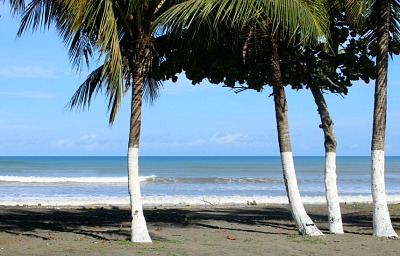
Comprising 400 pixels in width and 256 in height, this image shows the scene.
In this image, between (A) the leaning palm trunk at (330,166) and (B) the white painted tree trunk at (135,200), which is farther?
(A) the leaning palm trunk at (330,166)

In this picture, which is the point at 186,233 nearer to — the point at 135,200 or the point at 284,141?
the point at 135,200

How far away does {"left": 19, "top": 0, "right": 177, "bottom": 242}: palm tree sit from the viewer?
11.4 metres

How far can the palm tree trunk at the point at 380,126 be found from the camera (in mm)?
13070

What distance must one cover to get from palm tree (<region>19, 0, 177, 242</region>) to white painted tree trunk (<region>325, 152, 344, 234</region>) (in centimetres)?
380

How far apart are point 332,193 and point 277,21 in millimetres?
4050

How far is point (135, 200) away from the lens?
12242 mm

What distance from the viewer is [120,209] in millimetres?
19781

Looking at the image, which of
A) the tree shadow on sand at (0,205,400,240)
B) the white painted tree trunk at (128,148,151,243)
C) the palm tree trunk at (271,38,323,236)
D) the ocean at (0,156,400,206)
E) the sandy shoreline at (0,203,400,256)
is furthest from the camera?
the ocean at (0,156,400,206)

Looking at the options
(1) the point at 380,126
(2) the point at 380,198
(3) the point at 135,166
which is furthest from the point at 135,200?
(1) the point at 380,126

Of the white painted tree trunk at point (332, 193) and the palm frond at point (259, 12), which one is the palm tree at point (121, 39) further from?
the white painted tree trunk at point (332, 193)

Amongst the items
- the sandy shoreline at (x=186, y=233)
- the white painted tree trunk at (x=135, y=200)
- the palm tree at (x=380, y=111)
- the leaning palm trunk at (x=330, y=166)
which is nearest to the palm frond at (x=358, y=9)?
the palm tree at (x=380, y=111)

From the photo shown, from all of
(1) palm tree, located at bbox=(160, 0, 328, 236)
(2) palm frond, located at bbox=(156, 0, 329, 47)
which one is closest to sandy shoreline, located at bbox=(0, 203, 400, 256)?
(1) palm tree, located at bbox=(160, 0, 328, 236)

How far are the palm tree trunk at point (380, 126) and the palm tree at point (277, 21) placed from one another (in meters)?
1.27

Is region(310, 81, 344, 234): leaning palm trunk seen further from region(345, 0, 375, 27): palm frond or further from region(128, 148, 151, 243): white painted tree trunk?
region(128, 148, 151, 243): white painted tree trunk
